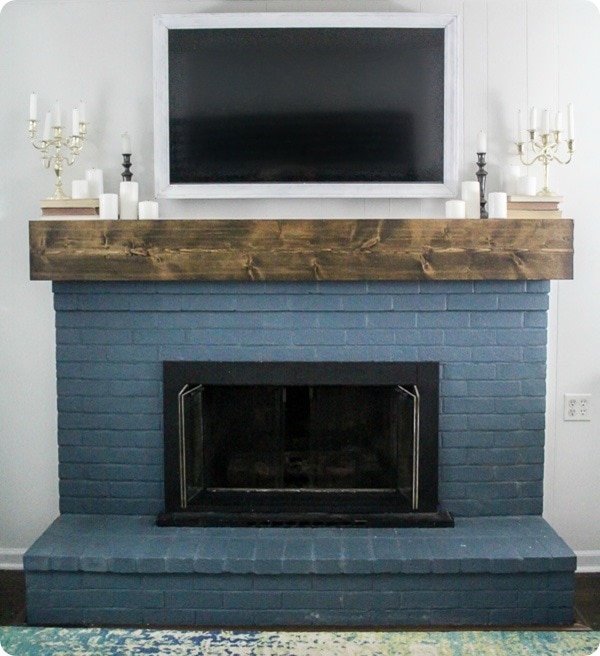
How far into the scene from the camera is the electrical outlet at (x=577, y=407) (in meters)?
3.12

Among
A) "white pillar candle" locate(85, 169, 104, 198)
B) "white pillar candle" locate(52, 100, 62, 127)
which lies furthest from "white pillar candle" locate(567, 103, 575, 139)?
"white pillar candle" locate(52, 100, 62, 127)

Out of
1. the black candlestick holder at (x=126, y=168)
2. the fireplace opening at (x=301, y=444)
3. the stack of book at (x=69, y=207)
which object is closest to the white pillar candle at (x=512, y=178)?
the fireplace opening at (x=301, y=444)

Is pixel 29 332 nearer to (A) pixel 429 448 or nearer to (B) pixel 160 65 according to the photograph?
(B) pixel 160 65

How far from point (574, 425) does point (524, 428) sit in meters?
0.26

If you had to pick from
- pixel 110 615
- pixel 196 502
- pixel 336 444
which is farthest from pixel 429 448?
pixel 110 615

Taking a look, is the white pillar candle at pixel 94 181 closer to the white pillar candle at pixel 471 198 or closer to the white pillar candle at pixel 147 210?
the white pillar candle at pixel 147 210

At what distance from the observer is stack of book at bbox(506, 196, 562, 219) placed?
2.88 meters

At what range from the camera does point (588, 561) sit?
3.19m

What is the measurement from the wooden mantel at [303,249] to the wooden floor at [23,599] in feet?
3.59

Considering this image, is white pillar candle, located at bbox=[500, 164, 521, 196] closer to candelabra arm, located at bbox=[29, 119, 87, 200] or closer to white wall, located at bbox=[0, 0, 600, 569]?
white wall, located at bbox=[0, 0, 600, 569]

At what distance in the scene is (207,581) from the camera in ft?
8.93

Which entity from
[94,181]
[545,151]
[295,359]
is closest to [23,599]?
[295,359]

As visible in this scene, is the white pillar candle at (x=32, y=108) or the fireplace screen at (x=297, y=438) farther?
the fireplace screen at (x=297, y=438)

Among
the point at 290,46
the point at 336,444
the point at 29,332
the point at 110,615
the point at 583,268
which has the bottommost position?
the point at 110,615
